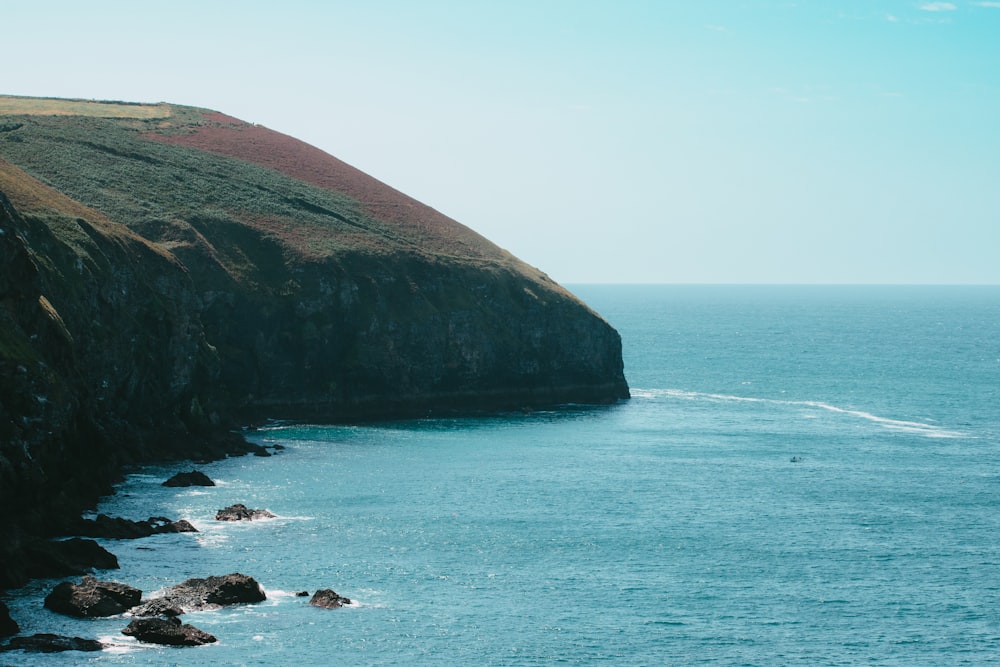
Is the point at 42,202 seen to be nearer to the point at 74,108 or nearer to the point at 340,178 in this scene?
the point at 340,178

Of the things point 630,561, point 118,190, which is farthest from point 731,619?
point 118,190

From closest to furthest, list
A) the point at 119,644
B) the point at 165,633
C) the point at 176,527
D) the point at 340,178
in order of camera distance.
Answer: the point at 119,644
the point at 165,633
the point at 176,527
the point at 340,178

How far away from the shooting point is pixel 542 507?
8825 centimetres

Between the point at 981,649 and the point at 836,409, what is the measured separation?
89970 millimetres

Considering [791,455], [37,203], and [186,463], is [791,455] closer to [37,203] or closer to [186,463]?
[186,463]

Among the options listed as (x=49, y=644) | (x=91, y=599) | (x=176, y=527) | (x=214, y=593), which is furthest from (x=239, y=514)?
(x=49, y=644)

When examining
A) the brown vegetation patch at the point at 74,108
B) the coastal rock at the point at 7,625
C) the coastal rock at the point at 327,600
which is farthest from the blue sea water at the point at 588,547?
the brown vegetation patch at the point at 74,108

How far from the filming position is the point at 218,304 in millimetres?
131375

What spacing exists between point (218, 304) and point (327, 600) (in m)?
74.8

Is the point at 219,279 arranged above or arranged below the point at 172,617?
above

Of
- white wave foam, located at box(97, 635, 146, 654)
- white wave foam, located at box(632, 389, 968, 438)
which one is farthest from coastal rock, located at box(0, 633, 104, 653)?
white wave foam, located at box(632, 389, 968, 438)

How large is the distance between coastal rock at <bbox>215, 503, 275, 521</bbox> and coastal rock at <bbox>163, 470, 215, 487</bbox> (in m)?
9.96

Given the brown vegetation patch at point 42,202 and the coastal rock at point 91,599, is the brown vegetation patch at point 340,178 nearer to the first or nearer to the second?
the brown vegetation patch at point 42,202

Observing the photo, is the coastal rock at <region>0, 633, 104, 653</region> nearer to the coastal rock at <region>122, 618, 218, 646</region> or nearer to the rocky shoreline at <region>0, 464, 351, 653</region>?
the rocky shoreline at <region>0, 464, 351, 653</region>
